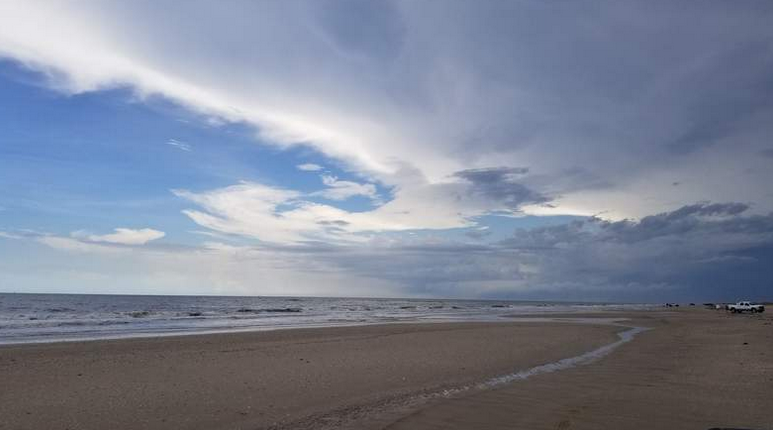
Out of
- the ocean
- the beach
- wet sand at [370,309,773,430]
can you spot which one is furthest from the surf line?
the ocean

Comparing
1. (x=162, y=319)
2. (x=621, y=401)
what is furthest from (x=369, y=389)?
(x=162, y=319)

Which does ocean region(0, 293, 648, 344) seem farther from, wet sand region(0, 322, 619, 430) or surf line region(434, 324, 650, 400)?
surf line region(434, 324, 650, 400)

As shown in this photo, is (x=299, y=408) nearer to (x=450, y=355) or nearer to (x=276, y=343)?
(x=450, y=355)

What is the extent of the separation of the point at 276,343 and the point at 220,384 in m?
11.5

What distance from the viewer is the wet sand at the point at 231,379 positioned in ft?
32.2

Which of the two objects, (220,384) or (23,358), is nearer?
(220,384)

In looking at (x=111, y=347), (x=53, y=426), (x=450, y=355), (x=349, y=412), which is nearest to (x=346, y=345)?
(x=450, y=355)

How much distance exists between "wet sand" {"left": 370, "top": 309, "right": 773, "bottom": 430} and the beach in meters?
0.03

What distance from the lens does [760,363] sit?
17.7 m

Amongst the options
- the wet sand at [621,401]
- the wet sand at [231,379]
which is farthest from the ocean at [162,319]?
the wet sand at [621,401]

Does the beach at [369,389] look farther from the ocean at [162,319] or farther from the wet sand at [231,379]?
the ocean at [162,319]

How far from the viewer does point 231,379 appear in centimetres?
1396

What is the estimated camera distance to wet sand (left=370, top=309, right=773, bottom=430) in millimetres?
9102

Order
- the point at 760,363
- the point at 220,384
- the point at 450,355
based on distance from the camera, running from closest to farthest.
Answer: the point at 220,384 → the point at 760,363 → the point at 450,355
